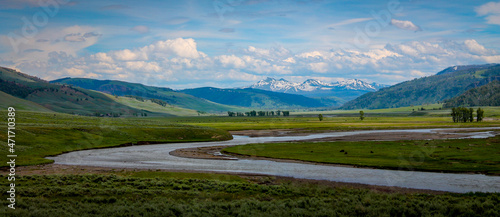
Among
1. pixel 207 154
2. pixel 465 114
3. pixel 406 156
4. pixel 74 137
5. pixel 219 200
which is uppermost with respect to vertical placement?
pixel 74 137

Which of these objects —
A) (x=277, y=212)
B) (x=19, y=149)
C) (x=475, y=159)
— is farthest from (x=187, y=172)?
(x=475, y=159)

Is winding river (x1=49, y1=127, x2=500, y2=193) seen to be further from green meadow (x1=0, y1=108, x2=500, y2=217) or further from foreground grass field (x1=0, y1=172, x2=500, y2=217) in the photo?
foreground grass field (x1=0, y1=172, x2=500, y2=217)

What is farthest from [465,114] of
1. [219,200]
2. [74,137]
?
[219,200]

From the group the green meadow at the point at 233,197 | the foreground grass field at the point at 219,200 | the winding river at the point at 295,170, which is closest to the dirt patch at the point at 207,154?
the winding river at the point at 295,170

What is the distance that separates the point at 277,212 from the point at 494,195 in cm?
1923

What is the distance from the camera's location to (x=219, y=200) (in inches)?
1283

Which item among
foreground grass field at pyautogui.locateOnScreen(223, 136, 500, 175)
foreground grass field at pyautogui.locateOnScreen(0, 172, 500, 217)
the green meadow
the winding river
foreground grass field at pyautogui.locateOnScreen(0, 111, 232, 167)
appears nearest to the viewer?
foreground grass field at pyautogui.locateOnScreen(0, 172, 500, 217)

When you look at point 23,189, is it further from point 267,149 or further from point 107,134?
point 107,134

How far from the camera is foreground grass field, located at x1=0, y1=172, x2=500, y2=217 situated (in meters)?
28.2

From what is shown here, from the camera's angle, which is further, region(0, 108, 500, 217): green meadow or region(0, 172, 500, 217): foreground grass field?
region(0, 108, 500, 217): green meadow

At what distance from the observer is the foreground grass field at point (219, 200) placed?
28188mm

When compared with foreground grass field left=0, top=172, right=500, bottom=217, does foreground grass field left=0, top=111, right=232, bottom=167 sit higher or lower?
higher

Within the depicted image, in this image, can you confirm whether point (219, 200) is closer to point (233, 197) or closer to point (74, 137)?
point (233, 197)

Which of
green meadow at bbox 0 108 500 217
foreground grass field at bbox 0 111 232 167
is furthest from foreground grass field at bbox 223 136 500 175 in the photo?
foreground grass field at bbox 0 111 232 167
